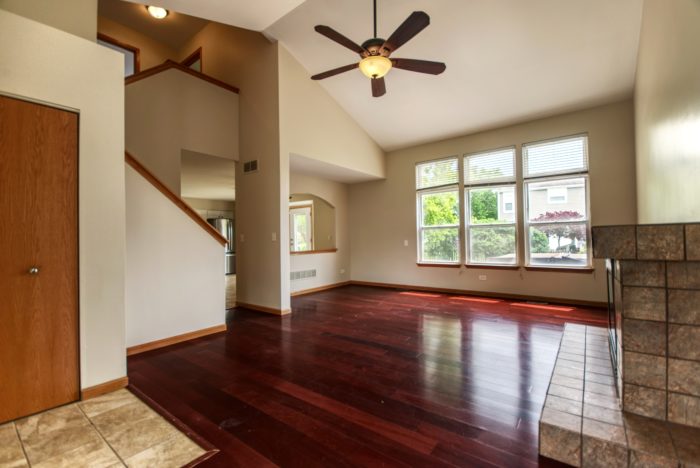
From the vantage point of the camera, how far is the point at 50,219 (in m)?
2.18

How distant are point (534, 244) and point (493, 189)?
3.99 feet

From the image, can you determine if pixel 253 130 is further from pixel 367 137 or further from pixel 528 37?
pixel 528 37

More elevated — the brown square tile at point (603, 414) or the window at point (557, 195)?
the window at point (557, 195)

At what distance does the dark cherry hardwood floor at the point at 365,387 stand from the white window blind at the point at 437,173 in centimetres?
300

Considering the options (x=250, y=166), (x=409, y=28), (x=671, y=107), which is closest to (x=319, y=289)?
(x=250, y=166)

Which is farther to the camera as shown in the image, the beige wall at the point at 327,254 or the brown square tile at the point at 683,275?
the beige wall at the point at 327,254

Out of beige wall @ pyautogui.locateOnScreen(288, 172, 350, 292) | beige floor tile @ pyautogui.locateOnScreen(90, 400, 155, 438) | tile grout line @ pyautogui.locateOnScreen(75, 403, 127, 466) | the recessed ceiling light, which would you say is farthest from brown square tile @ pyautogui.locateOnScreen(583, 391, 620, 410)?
the recessed ceiling light

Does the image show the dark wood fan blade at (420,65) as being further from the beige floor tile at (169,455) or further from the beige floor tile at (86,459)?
the beige floor tile at (86,459)

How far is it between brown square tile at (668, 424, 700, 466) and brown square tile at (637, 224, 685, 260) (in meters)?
0.82

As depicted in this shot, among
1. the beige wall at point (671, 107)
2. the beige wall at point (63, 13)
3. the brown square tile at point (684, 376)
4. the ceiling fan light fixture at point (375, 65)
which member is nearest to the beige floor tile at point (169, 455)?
the brown square tile at point (684, 376)

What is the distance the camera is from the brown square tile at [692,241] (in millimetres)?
1283

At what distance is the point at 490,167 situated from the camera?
227 inches

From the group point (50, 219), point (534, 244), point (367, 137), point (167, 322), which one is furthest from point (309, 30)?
point (534, 244)

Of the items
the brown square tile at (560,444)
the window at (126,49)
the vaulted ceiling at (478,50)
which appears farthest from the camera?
the window at (126,49)
